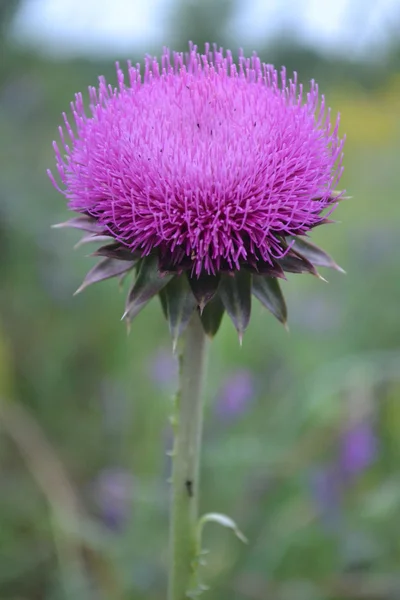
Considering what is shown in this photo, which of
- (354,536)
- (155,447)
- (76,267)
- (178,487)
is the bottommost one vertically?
(354,536)

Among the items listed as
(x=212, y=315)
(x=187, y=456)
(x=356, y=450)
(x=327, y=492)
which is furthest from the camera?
(x=356, y=450)

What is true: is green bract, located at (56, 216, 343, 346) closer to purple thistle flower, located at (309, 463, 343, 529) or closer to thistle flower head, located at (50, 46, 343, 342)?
thistle flower head, located at (50, 46, 343, 342)

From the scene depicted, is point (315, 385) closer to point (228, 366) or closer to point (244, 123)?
point (228, 366)

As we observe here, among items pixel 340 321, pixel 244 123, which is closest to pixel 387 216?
pixel 340 321

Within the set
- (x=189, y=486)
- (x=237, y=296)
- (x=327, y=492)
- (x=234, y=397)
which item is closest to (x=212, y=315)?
(x=237, y=296)

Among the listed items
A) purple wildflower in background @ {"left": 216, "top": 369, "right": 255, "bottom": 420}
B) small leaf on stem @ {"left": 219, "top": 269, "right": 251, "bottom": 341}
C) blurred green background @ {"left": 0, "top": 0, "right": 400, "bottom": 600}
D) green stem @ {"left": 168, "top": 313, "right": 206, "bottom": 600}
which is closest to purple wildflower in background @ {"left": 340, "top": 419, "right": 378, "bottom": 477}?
blurred green background @ {"left": 0, "top": 0, "right": 400, "bottom": 600}

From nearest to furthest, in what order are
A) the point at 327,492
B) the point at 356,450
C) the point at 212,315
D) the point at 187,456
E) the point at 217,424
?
the point at 212,315 < the point at 187,456 < the point at 327,492 < the point at 356,450 < the point at 217,424

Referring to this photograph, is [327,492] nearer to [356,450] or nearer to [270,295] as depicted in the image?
[356,450]
